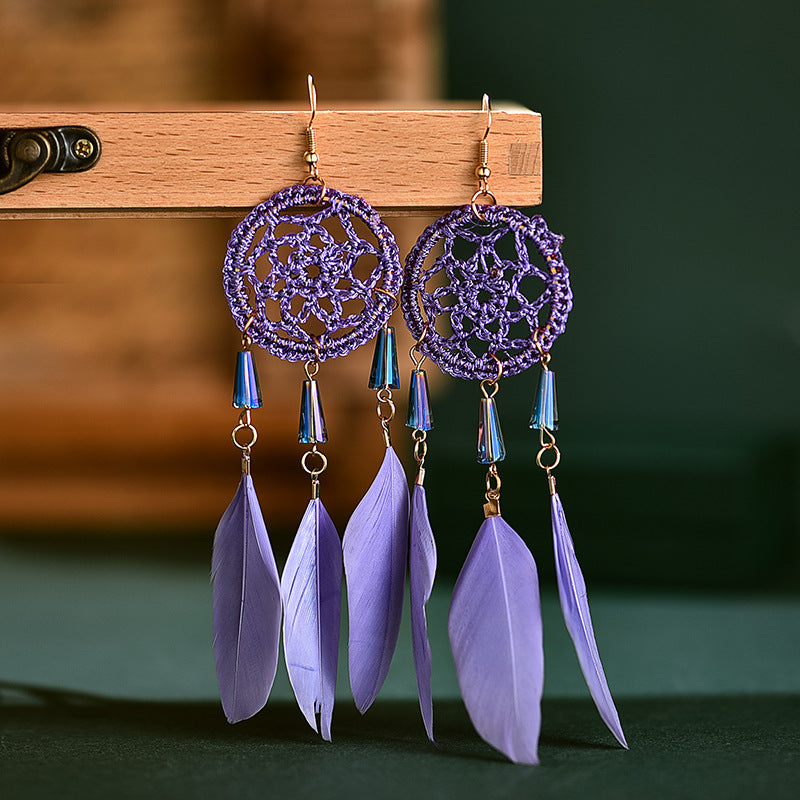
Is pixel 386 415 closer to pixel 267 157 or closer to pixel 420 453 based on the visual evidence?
pixel 420 453

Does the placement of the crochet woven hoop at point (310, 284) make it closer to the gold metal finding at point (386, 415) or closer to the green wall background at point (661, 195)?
the gold metal finding at point (386, 415)

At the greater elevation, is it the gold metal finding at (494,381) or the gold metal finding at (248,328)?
the gold metal finding at (248,328)

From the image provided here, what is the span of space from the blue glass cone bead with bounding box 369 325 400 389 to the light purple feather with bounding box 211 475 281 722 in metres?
0.11

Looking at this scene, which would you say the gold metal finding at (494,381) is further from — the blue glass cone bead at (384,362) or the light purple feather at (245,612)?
the light purple feather at (245,612)

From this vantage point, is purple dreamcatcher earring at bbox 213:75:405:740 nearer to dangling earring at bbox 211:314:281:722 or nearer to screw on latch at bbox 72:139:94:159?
dangling earring at bbox 211:314:281:722

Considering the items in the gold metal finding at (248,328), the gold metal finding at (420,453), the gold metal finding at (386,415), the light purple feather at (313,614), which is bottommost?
the light purple feather at (313,614)

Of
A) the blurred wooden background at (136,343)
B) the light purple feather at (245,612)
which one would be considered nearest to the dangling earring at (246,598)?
the light purple feather at (245,612)

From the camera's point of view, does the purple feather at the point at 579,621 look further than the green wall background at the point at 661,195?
No

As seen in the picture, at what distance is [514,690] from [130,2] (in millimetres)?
1266

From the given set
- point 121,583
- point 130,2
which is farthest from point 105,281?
point 121,583

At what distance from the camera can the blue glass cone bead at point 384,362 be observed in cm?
72

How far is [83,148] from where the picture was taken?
0.69m

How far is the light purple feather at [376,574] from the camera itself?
0.73 metres

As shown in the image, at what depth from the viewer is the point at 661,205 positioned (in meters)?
1.61
